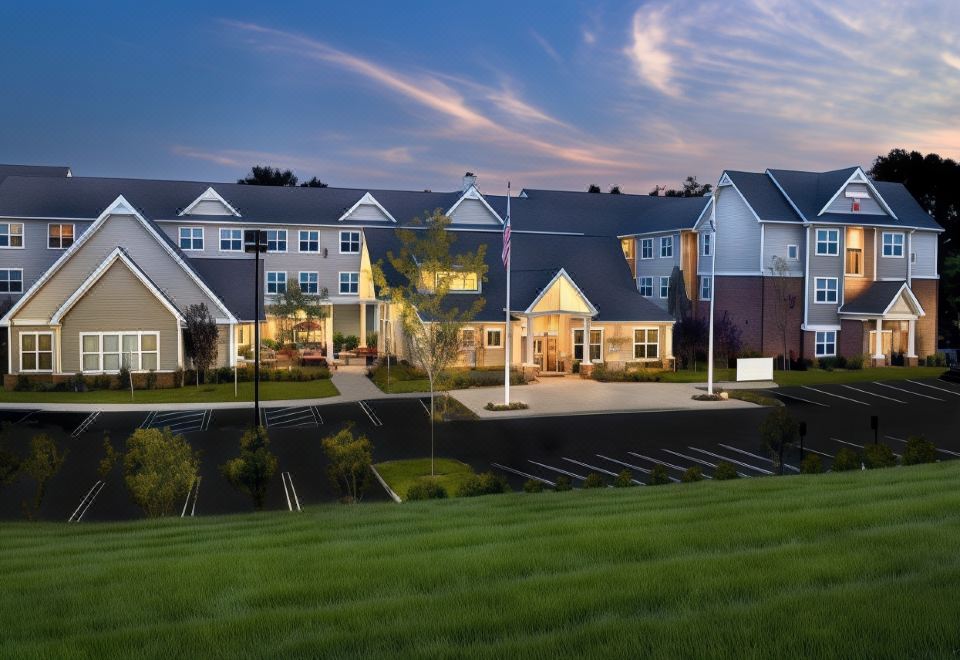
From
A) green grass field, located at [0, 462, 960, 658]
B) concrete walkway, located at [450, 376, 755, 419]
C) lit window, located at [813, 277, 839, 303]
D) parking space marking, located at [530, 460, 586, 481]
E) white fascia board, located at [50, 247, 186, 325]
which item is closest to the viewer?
green grass field, located at [0, 462, 960, 658]

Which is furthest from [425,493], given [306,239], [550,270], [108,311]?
[306,239]

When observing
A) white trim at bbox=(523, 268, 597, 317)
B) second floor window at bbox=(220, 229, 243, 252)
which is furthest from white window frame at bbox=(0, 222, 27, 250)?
white trim at bbox=(523, 268, 597, 317)

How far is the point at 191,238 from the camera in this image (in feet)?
179

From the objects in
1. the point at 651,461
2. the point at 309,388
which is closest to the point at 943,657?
the point at 651,461

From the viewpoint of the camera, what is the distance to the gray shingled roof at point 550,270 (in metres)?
45.7

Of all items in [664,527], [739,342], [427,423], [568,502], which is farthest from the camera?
[739,342]

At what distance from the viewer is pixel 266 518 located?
1384cm

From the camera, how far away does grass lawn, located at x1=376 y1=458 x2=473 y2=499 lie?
20.5m

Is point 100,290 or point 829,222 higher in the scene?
point 829,222

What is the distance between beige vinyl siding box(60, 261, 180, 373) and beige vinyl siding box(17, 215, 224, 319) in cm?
158

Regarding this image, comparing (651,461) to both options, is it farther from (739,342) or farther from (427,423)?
(739,342)

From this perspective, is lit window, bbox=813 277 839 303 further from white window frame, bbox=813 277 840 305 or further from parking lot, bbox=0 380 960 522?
parking lot, bbox=0 380 960 522

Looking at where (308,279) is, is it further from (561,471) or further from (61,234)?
(561,471)

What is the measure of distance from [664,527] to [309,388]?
1199 inches
